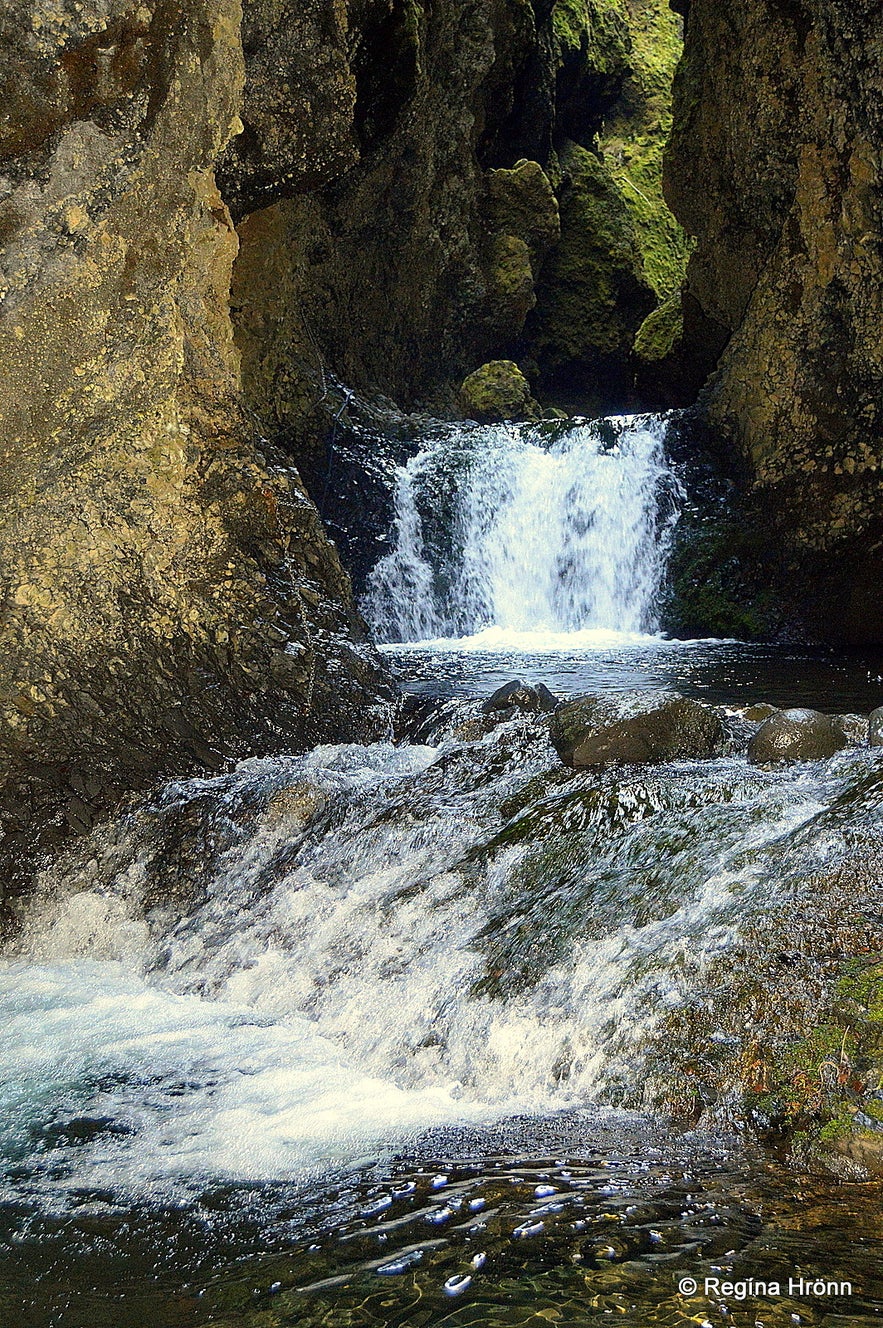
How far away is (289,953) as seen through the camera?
13.9 ft

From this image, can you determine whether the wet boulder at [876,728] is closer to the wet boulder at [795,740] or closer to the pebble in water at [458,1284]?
the wet boulder at [795,740]

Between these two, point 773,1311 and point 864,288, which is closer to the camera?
point 773,1311

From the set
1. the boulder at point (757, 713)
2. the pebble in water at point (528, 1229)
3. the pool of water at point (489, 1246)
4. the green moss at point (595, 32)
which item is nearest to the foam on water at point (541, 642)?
the boulder at point (757, 713)

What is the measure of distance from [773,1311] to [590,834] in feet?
7.67

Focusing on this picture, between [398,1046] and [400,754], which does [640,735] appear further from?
[398,1046]

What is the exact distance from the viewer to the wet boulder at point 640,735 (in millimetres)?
5012

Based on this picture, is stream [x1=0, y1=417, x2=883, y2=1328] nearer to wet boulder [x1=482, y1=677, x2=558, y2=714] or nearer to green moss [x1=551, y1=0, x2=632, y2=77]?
wet boulder [x1=482, y1=677, x2=558, y2=714]

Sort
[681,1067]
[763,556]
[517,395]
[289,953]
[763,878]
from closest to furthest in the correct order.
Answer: [681,1067], [763,878], [289,953], [763,556], [517,395]

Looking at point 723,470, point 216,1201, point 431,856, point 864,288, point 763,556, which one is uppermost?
point 864,288

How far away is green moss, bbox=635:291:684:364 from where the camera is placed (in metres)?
14.8

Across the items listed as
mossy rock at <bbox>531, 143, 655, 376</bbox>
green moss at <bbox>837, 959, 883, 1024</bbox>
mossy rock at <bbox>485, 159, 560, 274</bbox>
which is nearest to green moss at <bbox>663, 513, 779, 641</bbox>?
green moss at <bbox>837, 959, 883, 1024</bbox>

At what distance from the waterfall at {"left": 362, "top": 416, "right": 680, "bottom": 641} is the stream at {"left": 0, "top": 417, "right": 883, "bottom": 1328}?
421cm

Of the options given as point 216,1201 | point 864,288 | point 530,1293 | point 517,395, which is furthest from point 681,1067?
point 517,395

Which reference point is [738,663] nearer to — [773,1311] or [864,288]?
[864,288]
